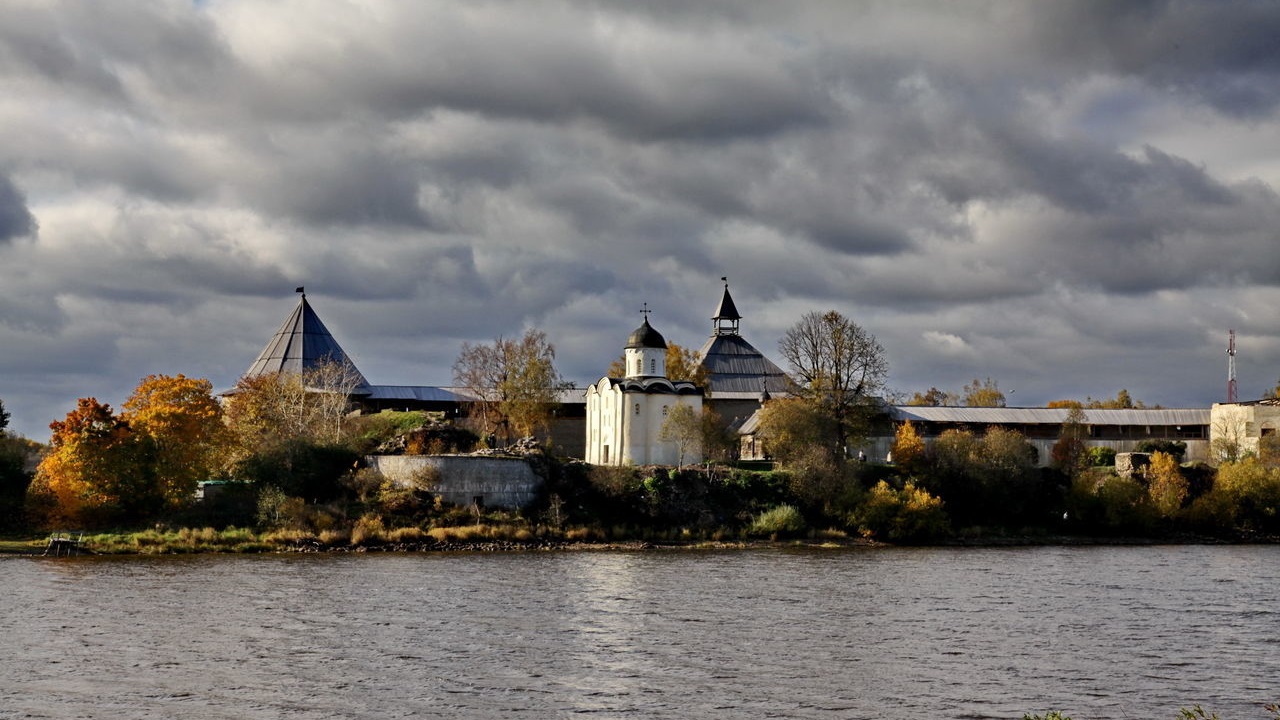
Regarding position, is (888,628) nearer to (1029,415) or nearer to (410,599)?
(410,599)

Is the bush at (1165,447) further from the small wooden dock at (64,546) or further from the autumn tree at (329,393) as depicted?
the small wooden dock at (64,546)

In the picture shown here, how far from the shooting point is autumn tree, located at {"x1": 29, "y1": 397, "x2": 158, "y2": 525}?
46.6 meters

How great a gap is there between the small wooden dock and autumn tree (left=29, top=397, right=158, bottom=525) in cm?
363

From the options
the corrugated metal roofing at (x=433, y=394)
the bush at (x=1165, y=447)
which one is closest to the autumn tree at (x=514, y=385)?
the corrugated metal roofing at (x=433, y=394)

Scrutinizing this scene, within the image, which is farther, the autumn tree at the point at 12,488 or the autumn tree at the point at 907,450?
the autumn tree at the point at 907,450

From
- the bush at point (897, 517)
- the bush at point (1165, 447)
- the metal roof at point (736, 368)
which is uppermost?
the metal roof at point (736, 368)

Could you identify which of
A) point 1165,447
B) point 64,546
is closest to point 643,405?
point 64,546

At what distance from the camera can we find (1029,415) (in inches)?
2960

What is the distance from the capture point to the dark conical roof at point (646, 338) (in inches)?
2357

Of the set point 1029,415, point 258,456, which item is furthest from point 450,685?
point 1029,415

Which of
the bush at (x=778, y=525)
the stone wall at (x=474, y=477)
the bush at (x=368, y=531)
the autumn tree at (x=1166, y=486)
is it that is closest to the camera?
the bush at (x=368, y=531)

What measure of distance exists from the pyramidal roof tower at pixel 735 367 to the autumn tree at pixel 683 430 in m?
14.3

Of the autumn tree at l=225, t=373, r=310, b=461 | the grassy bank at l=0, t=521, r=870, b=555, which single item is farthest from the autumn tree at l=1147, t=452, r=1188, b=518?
the autumn tree at l=225, t=373, r=310, b=461

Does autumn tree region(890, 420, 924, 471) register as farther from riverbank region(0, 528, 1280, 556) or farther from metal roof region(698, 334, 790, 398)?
metal roof region(698, 334, 790, 398)
